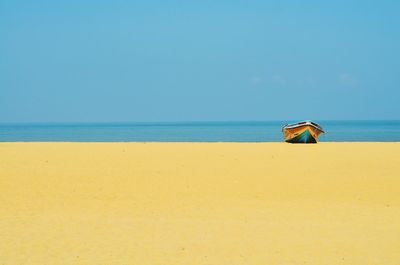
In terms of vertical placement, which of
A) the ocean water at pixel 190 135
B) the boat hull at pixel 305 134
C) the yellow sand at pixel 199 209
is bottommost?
the yellow sand at pixel 199 209

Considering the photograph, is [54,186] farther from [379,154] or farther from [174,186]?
[379,154]

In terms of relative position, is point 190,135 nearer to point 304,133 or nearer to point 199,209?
point 304,133

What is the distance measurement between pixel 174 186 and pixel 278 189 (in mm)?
2631

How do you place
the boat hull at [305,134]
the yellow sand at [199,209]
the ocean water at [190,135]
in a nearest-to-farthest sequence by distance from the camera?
the yellow sand at [199,209] → the boat hull at [305,134] → the ocean water at [190,135]

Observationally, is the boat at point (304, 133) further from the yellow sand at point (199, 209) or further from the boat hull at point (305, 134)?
the yellow sand at point (199, 209)

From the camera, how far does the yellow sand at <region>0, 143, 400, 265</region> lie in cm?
753

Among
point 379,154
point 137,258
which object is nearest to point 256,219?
point 137,258

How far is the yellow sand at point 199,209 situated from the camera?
24.7 feet

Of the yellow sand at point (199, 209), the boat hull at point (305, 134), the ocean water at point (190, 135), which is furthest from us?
the ocean water at point (190, 135)

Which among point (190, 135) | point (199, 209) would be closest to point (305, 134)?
point (199, 209)

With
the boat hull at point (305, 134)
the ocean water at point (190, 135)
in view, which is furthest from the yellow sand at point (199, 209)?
the ocean water at point (190, 135)

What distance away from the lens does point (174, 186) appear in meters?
13.4

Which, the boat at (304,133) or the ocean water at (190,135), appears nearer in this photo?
the boat at (304,133)

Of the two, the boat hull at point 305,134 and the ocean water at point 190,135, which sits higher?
the ocean water at point 190,135
